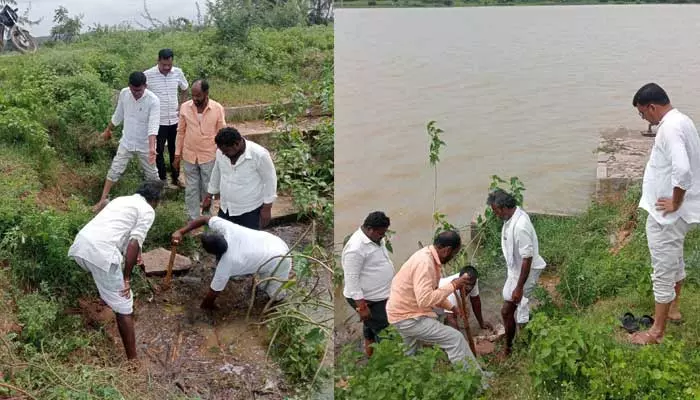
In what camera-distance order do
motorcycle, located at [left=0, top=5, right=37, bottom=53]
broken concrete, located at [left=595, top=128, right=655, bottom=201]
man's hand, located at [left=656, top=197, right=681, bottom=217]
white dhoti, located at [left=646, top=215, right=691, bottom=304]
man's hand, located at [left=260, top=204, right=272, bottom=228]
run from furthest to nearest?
broken concrete, located at [left=595, top=128, right=655, bottom=201], motorcycle, located at [left=0, top=5, right=37, bottom=53], man's hand, located at [left=260, top=204, right=272, bottom=228], white dhoti, located at [left=646, top=215, right=691, bottom=304], man's hand, located at [left=656, top=197, right=681, bottom=217]

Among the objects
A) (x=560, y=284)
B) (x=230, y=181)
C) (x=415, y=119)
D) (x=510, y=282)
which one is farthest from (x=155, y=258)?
(x=415, y=119)

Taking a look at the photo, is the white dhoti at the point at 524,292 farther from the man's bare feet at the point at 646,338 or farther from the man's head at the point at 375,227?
the man's head at the point at 375,227

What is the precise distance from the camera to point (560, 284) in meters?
4.82

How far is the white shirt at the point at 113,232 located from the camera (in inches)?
133

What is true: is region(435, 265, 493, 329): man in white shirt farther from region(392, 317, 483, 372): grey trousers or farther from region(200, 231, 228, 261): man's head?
region(200, 231, 228, 261): man's head

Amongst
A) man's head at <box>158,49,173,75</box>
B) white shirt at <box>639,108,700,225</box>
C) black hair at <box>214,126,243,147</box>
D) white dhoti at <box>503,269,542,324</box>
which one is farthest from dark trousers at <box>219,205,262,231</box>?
white shirt at <box>639,108,700,225</box>

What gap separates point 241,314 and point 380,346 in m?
0.84

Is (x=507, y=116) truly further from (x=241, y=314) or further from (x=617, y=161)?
(x=241, y=314)

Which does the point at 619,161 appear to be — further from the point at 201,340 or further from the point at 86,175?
the point at 86,175

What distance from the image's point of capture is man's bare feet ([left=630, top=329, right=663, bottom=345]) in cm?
367

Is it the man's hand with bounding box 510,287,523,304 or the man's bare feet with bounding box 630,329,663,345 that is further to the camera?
the man's hand with bounding box 510,287,523,304

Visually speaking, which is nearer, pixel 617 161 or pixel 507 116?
pixel 617 161

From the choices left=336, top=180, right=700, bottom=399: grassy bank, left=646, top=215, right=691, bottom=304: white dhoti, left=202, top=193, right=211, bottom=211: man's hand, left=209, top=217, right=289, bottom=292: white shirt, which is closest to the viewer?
left=336, top=180, right=700, bottom=399: grassy bank

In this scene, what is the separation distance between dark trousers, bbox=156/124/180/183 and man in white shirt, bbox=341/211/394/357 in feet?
5.08
